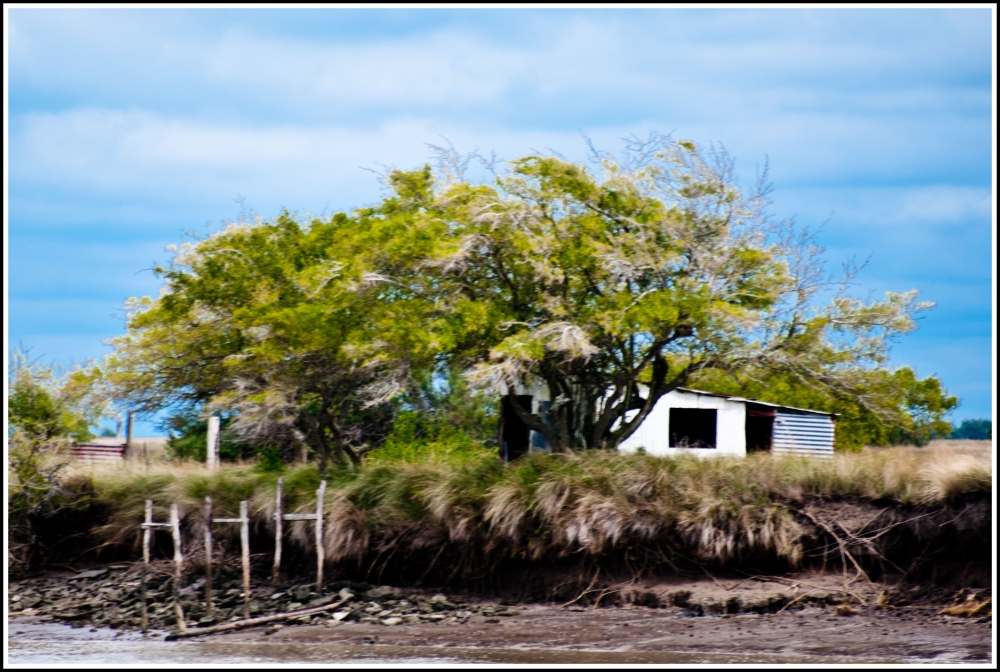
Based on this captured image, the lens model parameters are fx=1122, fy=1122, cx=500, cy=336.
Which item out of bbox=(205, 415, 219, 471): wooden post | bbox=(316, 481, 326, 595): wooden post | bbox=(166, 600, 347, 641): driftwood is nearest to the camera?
bbox=(166, 600, 347, 641): driftwood

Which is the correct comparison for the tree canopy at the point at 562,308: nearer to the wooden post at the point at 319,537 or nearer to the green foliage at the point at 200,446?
the wooden post at the point at 319,537

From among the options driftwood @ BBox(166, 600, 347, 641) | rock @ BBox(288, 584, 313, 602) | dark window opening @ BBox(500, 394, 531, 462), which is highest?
dark window opening @ BBox(500, 394, 531, 462)

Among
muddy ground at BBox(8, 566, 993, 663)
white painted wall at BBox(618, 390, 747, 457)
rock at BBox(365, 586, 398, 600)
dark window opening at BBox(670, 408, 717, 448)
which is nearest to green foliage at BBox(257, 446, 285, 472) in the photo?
muddy ground at BBox(8, 566, 993, 663)

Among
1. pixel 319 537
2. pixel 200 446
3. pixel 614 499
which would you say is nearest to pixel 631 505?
pixel 614 499

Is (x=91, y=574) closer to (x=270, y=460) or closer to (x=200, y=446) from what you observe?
(x=270, y=460)

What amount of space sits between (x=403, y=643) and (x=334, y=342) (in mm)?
7447

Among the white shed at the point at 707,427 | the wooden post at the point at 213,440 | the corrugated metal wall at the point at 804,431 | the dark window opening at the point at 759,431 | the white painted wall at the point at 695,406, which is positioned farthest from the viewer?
the wooden post at the point at 213,440

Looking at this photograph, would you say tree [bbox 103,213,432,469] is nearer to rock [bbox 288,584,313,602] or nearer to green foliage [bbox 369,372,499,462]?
green foliage [bbox 369,372,499,462]

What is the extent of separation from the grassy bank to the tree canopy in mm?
1832

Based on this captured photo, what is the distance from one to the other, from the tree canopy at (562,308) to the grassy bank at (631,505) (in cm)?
183

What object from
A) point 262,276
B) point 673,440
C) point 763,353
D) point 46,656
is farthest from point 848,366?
point 46,656

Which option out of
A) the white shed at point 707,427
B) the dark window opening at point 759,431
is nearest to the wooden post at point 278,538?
the white shed at point 707,427

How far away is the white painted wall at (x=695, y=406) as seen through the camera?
27984mm

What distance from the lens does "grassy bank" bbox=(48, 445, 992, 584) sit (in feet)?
62.3
